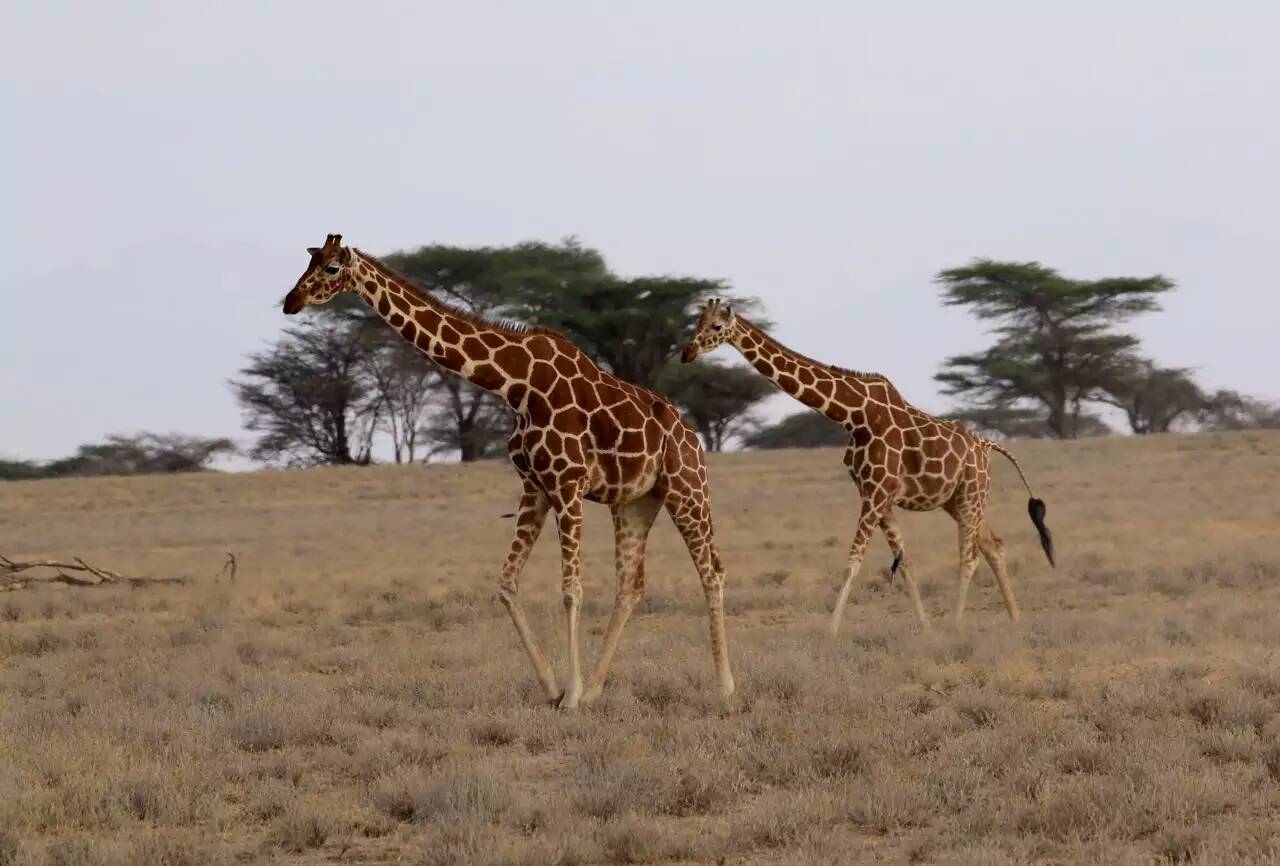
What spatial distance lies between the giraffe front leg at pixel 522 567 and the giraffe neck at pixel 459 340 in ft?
2.30

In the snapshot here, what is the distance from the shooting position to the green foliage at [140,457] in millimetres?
52500

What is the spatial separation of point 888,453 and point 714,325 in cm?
253

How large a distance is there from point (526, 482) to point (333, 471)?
99.8 feet

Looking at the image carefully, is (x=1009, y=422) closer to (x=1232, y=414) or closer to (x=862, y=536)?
(x=1232, y=414)

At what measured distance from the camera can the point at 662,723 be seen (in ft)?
30.1

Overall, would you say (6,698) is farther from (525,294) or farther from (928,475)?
(525,294)

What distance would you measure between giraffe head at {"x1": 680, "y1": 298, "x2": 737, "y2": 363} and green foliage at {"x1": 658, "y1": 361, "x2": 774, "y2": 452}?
34.3m

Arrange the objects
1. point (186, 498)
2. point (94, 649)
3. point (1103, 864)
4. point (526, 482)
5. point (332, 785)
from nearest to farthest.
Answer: point (1103, 864)
point (332, 785)
point (526, 482)
point (94, 649)
point (186, 498)

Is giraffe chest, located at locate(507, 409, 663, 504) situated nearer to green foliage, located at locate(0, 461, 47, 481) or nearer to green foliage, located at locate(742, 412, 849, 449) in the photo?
green foliage, located at locate(742, 412, 849, 449)

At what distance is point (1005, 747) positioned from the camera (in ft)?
27.0

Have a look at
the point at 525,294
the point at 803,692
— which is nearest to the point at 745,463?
the point at 525,294

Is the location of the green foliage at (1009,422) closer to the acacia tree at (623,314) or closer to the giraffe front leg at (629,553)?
the acacia tree at (623,314)

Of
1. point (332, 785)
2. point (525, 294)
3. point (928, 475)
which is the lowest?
point (332, 785)

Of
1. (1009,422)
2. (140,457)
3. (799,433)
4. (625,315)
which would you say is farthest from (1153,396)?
(140,457)
